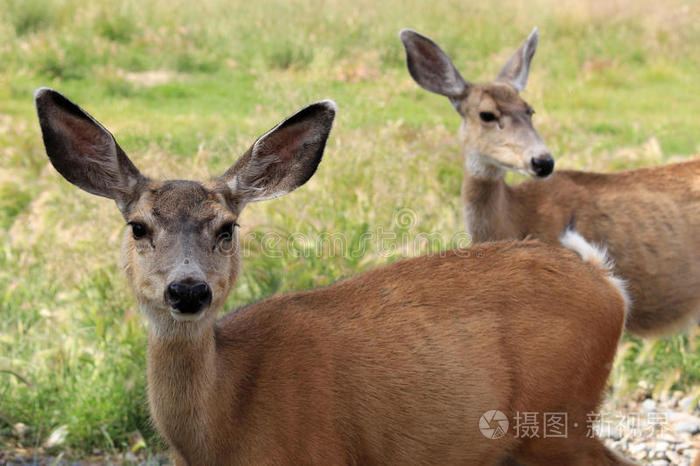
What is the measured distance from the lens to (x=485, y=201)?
611 centimetres

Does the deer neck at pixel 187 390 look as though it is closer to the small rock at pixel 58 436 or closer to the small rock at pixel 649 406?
the small rock at pixel 58 436

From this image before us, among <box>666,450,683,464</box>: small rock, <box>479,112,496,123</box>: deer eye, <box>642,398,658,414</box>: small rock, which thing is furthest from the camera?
<box>479,112,496,123</box>: deer eye

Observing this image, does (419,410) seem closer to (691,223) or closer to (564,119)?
(691,223)

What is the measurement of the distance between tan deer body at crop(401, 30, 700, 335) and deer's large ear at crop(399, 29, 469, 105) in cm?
33

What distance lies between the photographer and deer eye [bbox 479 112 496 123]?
633 centimetres

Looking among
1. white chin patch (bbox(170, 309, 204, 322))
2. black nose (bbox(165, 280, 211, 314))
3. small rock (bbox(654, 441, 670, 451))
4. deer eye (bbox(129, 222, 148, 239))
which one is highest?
deer eye (bbox(129, 222, 148, 239))

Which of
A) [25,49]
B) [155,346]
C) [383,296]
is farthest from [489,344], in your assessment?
[25,49]

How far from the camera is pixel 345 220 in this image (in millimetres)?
6367

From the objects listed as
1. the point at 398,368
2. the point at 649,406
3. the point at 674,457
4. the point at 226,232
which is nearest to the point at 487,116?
the point at 649,406

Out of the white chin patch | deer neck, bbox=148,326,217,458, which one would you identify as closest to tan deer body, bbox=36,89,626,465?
deer neck, bbox=148,326,217,458

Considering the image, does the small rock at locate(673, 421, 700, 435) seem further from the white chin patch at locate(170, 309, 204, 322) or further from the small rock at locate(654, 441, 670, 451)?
the white chin patch at locate(170, 309, 204, 322)

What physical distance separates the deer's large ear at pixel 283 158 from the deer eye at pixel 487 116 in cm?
264

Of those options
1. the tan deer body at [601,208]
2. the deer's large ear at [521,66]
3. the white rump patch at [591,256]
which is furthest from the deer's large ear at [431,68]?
the white rump patch at [591,256]

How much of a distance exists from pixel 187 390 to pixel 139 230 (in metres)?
0.61
